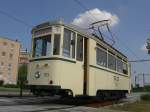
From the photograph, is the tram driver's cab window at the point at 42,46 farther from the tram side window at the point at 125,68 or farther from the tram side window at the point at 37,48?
the tram side window at the point at 125,68

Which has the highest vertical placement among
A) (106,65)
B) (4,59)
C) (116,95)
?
A: (4,59)

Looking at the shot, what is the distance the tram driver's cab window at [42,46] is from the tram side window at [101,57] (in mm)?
3565

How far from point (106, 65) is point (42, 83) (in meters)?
5.75

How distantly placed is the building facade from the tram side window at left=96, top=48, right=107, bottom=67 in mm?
74858

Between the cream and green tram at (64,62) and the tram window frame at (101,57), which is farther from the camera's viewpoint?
the tram window frame at (101,57)

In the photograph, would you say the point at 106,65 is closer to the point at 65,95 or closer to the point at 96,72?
the point at 96,72

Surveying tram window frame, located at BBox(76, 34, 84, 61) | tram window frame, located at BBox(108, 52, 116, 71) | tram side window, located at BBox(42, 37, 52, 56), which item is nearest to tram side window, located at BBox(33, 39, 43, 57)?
tram side window, located at BBox(42, 37, 52, 56)

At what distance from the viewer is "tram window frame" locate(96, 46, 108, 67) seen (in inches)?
708

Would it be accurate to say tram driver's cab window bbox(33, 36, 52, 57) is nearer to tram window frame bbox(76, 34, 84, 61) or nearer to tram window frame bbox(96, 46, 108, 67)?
tram window frame bbox(76, 34, 84, 61)

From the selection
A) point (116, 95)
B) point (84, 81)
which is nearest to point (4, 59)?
point (116, 95)

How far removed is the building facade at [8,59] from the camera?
9194cm

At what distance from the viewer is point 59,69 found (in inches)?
577

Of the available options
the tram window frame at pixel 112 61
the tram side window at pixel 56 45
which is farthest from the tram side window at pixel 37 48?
the tram window frame at pixel 112 61

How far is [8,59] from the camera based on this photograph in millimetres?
93625
